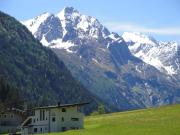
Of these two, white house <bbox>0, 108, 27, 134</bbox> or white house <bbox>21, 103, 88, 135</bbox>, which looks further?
white house <bbox>0, 108, 27, 134</bbox>

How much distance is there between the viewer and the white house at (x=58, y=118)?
113750 mm

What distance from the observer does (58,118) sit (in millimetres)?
114000

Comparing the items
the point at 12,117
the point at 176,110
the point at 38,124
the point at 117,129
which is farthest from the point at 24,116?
the point at 117,129

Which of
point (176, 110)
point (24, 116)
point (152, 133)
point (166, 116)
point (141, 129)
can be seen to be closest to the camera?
point (152, 133)

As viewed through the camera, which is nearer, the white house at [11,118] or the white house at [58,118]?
the white house at [58,118]

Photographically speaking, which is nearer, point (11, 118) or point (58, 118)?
point (58, 118)

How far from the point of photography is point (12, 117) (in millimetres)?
180375

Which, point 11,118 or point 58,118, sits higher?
point 11,118

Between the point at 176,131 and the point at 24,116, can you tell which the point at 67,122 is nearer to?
the point at 176,131

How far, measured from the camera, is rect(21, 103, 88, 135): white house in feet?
373

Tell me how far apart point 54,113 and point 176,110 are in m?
24.7

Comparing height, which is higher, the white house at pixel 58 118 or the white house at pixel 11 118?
the white house at pixel 11 118

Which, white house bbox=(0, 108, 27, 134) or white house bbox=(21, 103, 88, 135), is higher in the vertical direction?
white house bbox=(0, 108, 27, 134)

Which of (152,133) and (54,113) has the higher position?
(54,113)
